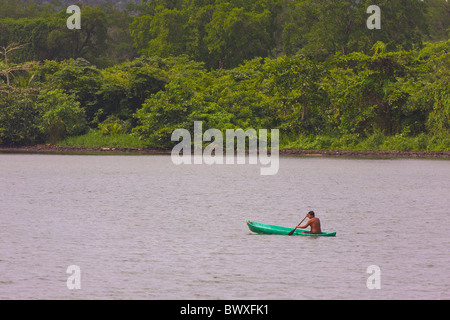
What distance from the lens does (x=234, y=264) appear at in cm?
2127

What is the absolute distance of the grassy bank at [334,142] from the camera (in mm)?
69562

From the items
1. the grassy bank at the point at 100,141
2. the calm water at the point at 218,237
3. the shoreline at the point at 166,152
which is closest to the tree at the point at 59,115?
the grassy bank at the point at 100,141

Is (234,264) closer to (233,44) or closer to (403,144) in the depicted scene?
(403,144)

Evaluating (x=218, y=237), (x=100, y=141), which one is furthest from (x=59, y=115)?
(x=218, y=237)

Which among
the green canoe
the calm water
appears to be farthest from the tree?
the green canoe

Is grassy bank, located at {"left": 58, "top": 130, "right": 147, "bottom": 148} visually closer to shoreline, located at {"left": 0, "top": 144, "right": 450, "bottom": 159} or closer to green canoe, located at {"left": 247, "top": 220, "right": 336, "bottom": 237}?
shoreline, located at {"left": 0, "top": 144, "right": 450, "bottom": 159}

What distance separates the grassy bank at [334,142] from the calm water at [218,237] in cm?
1632

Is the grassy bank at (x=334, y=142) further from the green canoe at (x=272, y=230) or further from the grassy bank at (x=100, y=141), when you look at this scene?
the green canoe at (x=272, y=230)

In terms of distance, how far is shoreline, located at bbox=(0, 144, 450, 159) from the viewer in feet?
222

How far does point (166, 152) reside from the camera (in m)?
73.7

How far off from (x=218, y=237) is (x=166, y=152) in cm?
4780

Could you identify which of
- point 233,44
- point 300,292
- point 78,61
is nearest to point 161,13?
point 233,44

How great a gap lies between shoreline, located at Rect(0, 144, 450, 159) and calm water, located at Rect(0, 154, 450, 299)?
14179 mm
